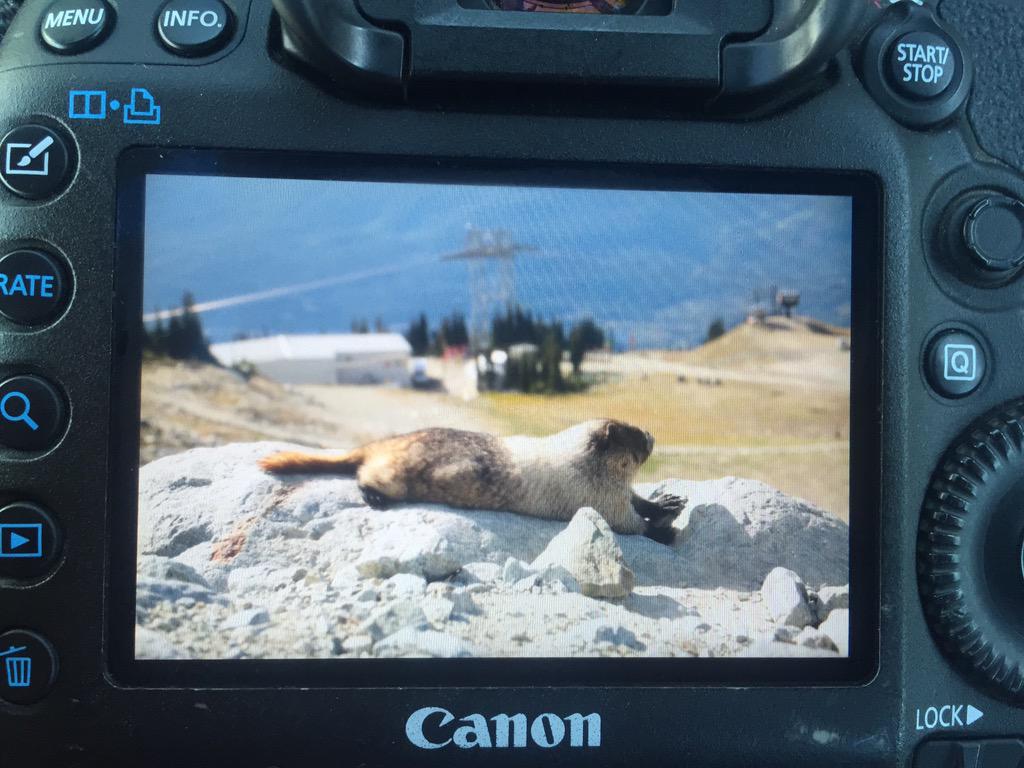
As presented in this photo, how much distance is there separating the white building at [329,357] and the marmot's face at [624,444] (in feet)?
0.36

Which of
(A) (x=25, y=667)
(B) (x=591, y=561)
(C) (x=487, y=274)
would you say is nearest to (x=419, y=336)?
(C) (x=487, y=274)

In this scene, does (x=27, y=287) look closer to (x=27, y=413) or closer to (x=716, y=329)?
(x=27, y=413)

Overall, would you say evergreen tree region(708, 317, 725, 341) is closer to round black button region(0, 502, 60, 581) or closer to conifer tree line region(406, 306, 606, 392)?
conifer tree line region(406, 306, 606, 392)

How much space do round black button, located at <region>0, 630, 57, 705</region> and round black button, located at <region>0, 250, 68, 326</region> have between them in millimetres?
159

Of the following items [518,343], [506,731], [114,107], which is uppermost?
[114,107]

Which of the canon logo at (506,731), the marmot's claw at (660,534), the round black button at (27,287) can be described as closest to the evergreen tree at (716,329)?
the marmot's claw at (660,534)

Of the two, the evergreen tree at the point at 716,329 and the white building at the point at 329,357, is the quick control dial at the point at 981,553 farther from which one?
the white building at the point at 329,357

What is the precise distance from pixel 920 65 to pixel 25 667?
1.83 ft

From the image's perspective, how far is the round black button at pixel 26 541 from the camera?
1.63 ft

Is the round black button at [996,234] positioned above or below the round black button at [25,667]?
above

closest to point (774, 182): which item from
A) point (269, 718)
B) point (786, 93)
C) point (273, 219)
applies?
point (786, 93)

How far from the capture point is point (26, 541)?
1.63 feet

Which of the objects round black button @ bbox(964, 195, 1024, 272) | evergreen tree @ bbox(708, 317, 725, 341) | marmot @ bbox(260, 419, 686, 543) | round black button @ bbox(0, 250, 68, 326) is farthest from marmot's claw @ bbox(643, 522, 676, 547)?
round black button @ bbox(0, 250, 68, 326)

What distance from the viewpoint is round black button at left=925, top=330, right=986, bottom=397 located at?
1.73 ft
